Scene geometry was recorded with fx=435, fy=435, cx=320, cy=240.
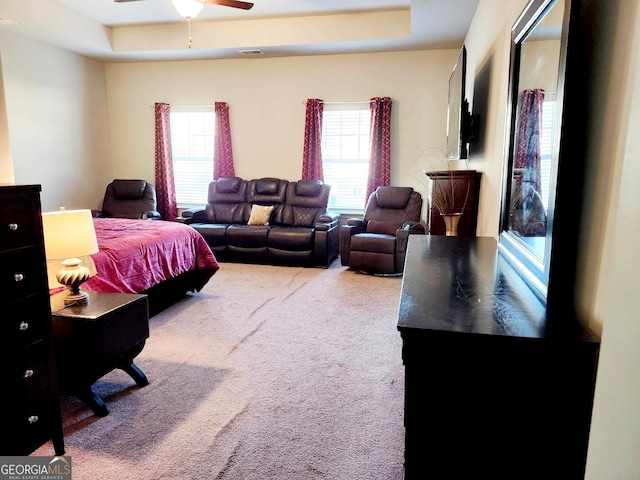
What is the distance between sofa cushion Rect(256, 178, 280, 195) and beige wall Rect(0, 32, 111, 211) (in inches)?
107

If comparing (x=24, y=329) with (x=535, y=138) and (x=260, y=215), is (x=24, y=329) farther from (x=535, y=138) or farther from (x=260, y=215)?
(x=260, y=215)

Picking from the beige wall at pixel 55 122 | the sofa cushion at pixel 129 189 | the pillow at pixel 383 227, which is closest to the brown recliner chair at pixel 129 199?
the sofa cushion at pixel 129 189

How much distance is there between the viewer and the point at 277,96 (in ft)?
21.3

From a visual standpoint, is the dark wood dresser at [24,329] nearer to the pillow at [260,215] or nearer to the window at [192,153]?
the pillow at [260,215]

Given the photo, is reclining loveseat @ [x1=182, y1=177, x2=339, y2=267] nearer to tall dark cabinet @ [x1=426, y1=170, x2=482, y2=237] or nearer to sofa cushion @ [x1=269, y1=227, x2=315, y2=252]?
sofa cushion @ [x1=269, y1=227, x2=315, y2=252]

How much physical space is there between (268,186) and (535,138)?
4.90 metres

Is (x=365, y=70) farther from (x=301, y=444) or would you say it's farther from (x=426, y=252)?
(x=301, y=444)

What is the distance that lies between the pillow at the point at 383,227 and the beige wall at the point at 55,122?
14.3ft

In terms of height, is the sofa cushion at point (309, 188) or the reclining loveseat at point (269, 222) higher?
the sofa cushion at point (309, 188)

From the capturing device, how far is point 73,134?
20.8 ft

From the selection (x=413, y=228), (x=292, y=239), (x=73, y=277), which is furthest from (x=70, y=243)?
(x=413, y=228)

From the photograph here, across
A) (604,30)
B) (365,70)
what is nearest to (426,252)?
(604,30)

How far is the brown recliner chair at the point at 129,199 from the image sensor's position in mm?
6524

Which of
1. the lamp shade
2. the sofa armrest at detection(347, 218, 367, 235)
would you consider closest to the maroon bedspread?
the lamp shade
